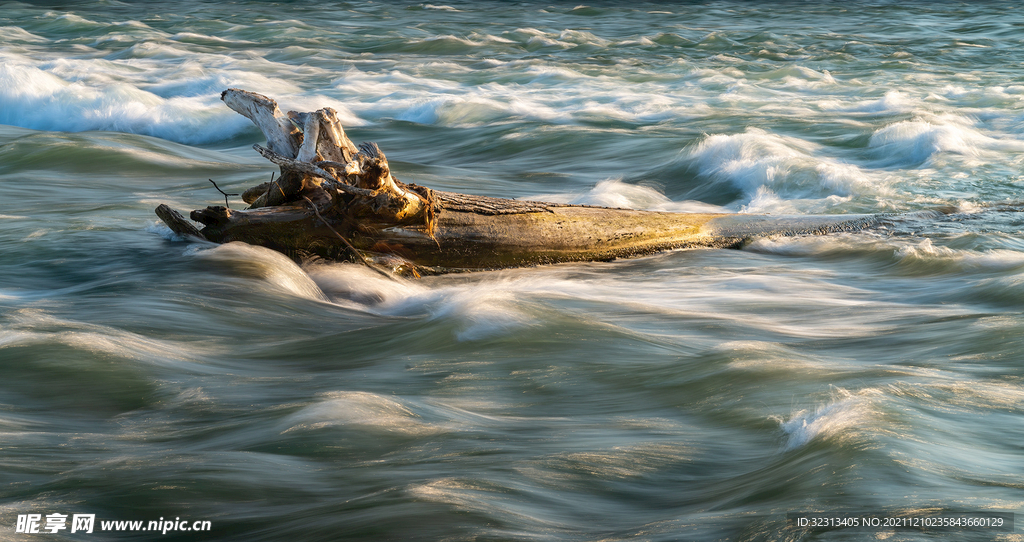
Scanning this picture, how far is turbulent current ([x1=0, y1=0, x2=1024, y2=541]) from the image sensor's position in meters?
2.81

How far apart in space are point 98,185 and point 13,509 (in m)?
6.52

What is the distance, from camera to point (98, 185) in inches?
336

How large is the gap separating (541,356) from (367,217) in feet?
4.94

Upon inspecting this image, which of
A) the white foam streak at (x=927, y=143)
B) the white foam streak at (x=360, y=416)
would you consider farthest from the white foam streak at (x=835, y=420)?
the white foam streak at (x=927, y=143)

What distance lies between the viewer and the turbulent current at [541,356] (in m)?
2.81

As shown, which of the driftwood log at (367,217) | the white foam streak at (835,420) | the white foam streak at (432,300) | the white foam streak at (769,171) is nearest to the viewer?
the white foam streak at (835,420)

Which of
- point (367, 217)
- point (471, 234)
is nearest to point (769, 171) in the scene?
point (471, 234)

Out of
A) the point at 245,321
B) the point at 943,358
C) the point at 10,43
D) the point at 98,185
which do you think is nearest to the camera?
the point at 943,358

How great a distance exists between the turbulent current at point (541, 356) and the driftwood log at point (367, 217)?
0.51 ft

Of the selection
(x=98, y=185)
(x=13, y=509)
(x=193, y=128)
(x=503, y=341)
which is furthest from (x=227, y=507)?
(x=193, y=128)

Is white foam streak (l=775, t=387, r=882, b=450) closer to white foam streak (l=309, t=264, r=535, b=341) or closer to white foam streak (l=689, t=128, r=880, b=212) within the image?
white foam streak (l=309, t=264, r=535, b=341)

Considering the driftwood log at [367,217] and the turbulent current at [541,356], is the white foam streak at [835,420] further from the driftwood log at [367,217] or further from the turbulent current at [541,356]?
the driftwood log at [367,217]

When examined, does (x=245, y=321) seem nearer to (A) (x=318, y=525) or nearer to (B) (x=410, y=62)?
(A) (x=318, y=525)

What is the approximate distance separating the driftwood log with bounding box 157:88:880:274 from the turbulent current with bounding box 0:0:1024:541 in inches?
6.2
